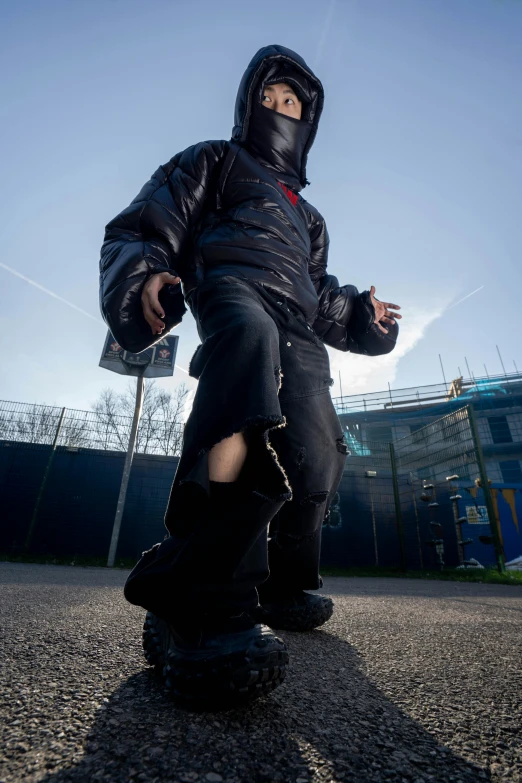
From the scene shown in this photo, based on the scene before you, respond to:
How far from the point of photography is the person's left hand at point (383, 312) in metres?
1.93

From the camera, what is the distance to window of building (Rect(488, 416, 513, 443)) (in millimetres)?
26141

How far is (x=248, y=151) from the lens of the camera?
1743mm

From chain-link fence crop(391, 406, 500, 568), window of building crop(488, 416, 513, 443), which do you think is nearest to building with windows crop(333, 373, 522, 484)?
Answer: window of building crop(488, 416, 513, 443)

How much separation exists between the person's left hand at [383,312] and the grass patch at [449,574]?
4994mm

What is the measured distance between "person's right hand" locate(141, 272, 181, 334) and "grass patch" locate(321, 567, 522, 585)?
19.6ft

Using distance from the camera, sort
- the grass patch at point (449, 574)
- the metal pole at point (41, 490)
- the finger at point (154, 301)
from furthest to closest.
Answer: the metal pole at point (41, 490)
the grass patch at point (449, 574)
the finger at point (154, 301)

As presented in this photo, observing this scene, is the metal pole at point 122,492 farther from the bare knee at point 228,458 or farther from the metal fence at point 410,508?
the bare knee at point 228,458

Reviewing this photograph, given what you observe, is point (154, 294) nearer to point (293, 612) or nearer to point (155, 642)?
point (155, 642)

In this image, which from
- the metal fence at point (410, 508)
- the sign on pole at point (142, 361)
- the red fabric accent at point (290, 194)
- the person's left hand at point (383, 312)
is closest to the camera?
the red fabric accent at point (290, 194)

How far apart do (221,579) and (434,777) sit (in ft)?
1.57

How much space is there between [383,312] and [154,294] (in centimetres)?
119

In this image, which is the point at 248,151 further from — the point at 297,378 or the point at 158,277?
the point at 297,378

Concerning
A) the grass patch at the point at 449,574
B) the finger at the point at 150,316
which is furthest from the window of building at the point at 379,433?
the finger at the point at 150,316

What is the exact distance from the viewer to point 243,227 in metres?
1.43
